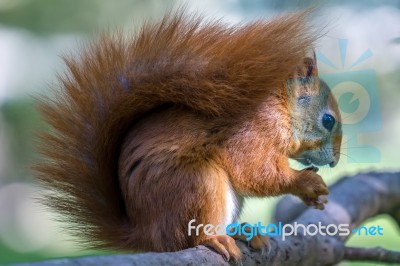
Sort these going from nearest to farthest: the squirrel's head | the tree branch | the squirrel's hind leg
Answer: the tree branch
the squirrel's hind leg
the squirrel's head

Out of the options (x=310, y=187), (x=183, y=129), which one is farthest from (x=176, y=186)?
(x=310, y=187)

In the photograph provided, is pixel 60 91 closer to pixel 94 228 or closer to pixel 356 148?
pixel 94 228

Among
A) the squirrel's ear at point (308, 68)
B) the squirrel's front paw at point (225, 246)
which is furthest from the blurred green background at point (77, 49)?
the squirrel's front paw at point (225, 246)

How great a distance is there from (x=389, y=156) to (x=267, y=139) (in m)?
0.60

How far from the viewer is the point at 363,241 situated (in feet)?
6.18

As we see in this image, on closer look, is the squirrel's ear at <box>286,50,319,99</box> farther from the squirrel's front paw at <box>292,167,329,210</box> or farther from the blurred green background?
the squirrel's front paw at <box>292,167,329,210</box>

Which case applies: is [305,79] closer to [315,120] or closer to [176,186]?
[315,120]

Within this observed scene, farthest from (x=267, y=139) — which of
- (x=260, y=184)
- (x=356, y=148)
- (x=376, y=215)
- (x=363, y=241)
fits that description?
(x=363, y=241)

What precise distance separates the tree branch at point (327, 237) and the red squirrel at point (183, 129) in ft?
0.24

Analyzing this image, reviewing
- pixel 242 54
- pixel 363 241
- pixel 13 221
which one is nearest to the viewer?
→ pixel 242 54

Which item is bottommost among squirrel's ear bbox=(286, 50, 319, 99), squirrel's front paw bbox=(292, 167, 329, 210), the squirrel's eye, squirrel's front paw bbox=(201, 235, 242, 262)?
squirrel's front paw bbox=(201, 235, 242, 262)

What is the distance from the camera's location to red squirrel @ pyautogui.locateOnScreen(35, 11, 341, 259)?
122 centimetres

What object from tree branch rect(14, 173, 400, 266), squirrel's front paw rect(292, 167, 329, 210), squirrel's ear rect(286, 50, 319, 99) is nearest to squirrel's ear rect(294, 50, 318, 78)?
squirrel's ear rect(286, 50, 319, 99)

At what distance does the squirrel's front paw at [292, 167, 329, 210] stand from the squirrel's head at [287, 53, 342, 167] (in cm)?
5
